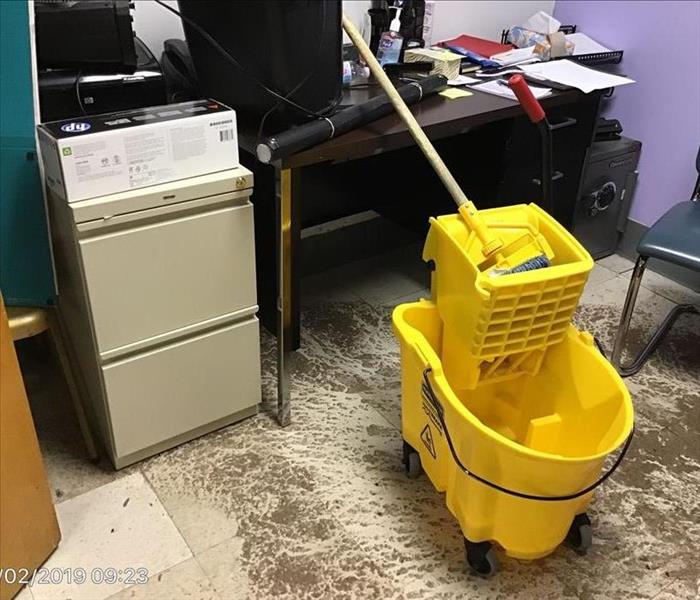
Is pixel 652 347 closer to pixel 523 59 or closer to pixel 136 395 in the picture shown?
pixel 523 59

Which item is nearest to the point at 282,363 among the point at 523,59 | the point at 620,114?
the point at 523,59

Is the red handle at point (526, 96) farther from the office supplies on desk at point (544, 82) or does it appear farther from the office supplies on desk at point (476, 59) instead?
the office supplies on desk at point (476, 59)

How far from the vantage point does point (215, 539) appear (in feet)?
4.91

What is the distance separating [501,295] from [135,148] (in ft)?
2.42

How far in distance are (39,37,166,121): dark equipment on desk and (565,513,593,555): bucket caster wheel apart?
131 centimetres

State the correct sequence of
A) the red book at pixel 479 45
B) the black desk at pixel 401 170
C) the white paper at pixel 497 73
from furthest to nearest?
the red book at pixel 479 45, the white paper at pixel 497 73, the black desk at pixel 401 170

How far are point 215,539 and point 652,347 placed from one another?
141 cm

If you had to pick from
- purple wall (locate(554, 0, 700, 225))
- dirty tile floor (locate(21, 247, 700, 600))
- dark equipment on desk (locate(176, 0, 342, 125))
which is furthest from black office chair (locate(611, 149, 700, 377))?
dark equipment on desk (locate(176, 0, 342, 125))

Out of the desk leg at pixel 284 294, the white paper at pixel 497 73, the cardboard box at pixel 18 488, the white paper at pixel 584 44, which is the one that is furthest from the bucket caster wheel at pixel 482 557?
the white paper at pixel 584 44

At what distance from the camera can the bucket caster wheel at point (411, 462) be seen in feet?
5.35

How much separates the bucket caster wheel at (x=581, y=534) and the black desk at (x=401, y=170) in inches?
28.7

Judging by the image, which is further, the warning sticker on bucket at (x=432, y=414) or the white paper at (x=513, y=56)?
the white paper at (x=513, y=56)

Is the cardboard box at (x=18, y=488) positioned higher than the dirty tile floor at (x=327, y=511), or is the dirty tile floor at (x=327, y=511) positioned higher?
the cardboard box at (x=18, y=488)

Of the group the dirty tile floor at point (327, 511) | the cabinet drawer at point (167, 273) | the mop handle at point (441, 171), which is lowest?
the dirty tile floor at point (327, 511)
